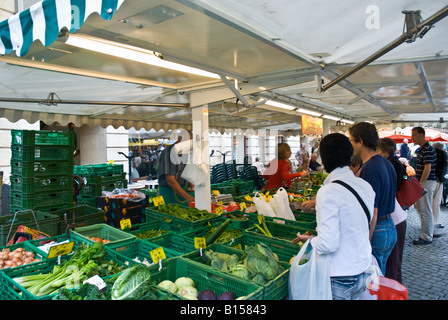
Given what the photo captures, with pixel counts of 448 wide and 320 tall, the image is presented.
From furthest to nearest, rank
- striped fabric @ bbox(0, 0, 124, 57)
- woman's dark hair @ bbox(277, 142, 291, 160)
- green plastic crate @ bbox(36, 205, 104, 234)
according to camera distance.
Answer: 1. woman's dark hair @ bbox(277, 142, 291, 160)
2. green plastic crate @ bbox(36, 205, 104, 234)
3. striped fabric @ bbox(0, 0, 124, 57)

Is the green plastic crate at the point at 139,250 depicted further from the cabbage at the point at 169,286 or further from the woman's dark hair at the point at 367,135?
the woman's dark hair at the point at 367,135

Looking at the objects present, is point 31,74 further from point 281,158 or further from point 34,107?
point 281,158

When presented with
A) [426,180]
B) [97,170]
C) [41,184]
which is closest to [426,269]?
[426,180]

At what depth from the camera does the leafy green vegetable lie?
1.92 m

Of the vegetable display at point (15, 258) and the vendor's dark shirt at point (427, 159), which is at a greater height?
the vendor's dark shirt at point (427, 159)

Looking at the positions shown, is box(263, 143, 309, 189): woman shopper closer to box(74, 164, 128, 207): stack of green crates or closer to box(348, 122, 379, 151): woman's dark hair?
box(348, 122, 379, 151): woman's dark hair

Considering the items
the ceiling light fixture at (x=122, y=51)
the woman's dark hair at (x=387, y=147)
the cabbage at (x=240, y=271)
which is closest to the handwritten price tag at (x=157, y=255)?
the cabbage at (x=240, y=271)

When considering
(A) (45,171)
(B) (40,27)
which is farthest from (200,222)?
(A) (45,171)

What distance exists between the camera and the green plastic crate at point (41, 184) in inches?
184

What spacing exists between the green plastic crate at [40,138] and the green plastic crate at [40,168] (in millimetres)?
316

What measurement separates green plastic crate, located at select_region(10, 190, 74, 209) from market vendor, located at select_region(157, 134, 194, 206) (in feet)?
5.42

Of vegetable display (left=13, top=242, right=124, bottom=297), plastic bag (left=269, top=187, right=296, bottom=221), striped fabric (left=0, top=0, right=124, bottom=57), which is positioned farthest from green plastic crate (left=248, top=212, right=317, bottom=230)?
striped fabric (left=0, top=0, right=124, bottom=57)

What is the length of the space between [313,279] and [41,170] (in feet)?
15.2

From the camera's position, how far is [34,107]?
17.9 feet
